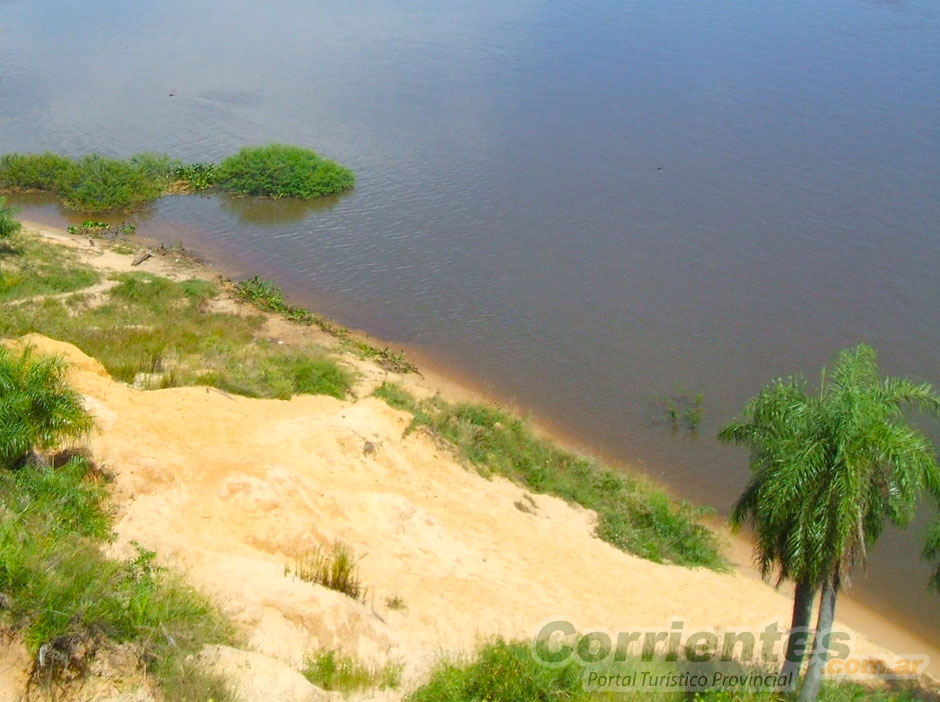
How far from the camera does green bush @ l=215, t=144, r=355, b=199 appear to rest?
33916mm

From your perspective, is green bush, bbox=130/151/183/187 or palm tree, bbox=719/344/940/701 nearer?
palm tree, bbox=719/344/940/701

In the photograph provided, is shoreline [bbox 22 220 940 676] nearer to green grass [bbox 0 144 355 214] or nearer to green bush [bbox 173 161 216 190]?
green grass [bbox 0 144 355 214]

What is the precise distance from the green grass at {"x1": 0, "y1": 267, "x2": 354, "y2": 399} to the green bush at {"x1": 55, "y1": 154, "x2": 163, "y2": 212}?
11478 millimetres

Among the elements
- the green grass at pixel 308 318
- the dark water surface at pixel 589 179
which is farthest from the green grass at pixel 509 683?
the green grass at pixel 308 318

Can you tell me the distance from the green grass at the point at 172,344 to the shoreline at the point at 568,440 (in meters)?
3.26

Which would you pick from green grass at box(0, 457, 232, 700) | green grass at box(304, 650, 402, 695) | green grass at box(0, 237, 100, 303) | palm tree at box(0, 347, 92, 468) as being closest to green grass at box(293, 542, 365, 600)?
green grass at box(304, 650, 402, 695)

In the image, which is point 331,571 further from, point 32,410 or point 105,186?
point 105,186

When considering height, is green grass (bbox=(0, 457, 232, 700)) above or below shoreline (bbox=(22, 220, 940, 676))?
above

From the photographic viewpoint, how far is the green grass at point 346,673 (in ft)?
27.2

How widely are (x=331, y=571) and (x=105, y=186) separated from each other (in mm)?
28191

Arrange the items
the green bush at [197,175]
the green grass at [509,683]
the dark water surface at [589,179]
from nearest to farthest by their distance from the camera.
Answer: the green grass at [509,683], the dark water surface at [589,179], the green bush at [197,175]

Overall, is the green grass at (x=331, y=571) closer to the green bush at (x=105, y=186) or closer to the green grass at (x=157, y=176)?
the green grass at (x=157, y=176)

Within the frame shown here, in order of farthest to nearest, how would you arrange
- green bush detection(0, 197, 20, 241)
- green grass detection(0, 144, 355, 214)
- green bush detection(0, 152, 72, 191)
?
1. green bush detection(0, 152, 72, 191)
2. green grass detection(0, 144, 355, 214)
3. green bush detection(0, 197, 20, 241)

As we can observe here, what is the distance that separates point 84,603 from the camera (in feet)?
22.8
